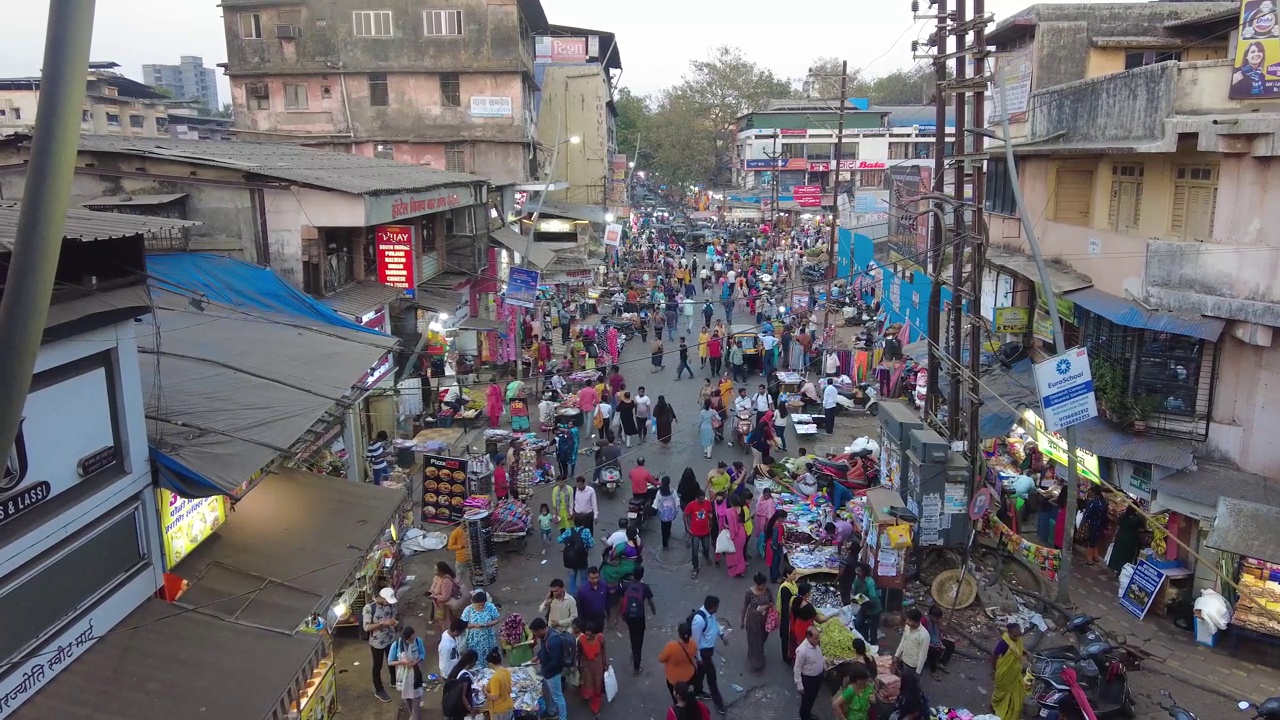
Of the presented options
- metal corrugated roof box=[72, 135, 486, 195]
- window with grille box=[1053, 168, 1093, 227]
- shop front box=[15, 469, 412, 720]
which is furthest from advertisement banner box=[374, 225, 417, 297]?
window with grille box=[1053, 168, 1093, 227]

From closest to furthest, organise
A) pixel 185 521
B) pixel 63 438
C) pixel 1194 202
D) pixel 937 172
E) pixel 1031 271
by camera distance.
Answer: pixel 63 438, pixel 185 521, pixel 1194 202, pixel 937 172, pixel 1031 271

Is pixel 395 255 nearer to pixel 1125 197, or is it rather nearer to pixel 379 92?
pixel 1125 197

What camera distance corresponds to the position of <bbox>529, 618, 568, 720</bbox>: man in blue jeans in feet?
30.6

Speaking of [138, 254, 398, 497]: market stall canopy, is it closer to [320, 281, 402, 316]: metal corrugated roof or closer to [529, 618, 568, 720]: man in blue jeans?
[320, 281, 402, 316]: metal corrugated roof

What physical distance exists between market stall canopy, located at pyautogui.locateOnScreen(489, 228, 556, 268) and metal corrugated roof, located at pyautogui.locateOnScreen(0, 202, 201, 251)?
1983 cm

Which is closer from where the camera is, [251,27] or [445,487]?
[445,487]

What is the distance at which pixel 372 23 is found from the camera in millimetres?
32031

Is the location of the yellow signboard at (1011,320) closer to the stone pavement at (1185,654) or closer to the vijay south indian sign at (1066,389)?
the stone pavement at (1185,654)

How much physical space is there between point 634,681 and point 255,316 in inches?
278

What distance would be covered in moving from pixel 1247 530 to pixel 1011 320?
7357mm

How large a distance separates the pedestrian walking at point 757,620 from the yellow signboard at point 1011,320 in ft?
31.2

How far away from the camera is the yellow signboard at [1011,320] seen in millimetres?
17359

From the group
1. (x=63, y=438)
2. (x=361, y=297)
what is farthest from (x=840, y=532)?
(x=361, y=297)

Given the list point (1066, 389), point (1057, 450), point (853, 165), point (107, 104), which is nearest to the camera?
point (1066, 389)
